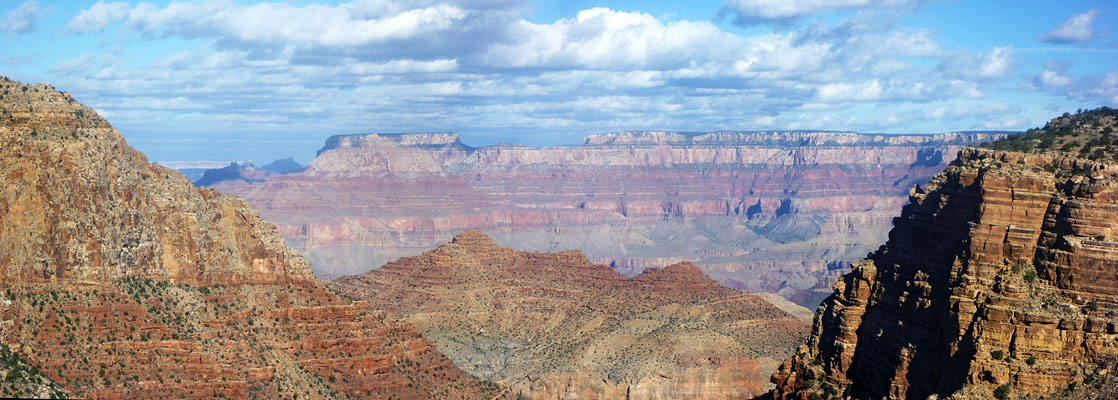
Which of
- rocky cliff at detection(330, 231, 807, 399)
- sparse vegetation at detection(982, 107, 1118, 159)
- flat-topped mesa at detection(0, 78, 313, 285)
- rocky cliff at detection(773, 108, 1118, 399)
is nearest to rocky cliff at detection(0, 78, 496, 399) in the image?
flat-topped mesa at detection(0, 78, 313, 285)

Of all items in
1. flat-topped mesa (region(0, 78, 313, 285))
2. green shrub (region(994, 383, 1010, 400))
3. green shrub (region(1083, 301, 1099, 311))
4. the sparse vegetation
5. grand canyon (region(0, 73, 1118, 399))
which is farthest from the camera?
flat-topped mesa (region(0, 78, 313, 285))

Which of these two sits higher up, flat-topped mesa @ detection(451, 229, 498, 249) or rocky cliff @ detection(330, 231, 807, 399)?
flat-topped mesa @ detection(451, 229, 498, 249)

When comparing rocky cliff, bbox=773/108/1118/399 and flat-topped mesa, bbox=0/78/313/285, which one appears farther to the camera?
flat-topped mesa, bbox=0/78/313/285

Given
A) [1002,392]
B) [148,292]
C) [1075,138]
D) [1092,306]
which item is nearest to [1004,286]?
[1092,306]

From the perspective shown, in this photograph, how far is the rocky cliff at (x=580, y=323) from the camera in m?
134

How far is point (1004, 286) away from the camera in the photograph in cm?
6047

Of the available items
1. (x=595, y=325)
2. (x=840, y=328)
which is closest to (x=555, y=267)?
(x=595, y=325)

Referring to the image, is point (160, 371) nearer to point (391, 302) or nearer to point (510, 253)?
point (391, 302)

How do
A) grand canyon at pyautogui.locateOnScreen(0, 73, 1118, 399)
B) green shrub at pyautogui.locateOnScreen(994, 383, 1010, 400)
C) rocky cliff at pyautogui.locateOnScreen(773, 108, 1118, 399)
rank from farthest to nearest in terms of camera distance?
grand canyon at pyautogui.locateOnScreen(0, 73, 1118, 399)
rocky cliff at pyautogui.locateOnScreen(773, 108, 1118, 399)
green shrub at pyautogui.locateOnScreen(994, 383, 1010, 400)

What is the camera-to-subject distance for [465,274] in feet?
562

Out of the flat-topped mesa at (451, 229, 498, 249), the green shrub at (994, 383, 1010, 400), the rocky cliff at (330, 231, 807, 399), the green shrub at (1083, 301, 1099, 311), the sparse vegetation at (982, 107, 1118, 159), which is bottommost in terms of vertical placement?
the rocky cliff at (330, 231, 807, 399)

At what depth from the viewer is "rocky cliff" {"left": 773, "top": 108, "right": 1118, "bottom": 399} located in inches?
2331

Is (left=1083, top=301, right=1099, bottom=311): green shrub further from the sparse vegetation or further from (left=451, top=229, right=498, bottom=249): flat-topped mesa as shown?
(left=451, top=229, right=498, bottom=249): flat-topped mesa

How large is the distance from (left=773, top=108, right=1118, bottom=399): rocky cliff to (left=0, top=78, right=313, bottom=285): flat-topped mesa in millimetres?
47146
